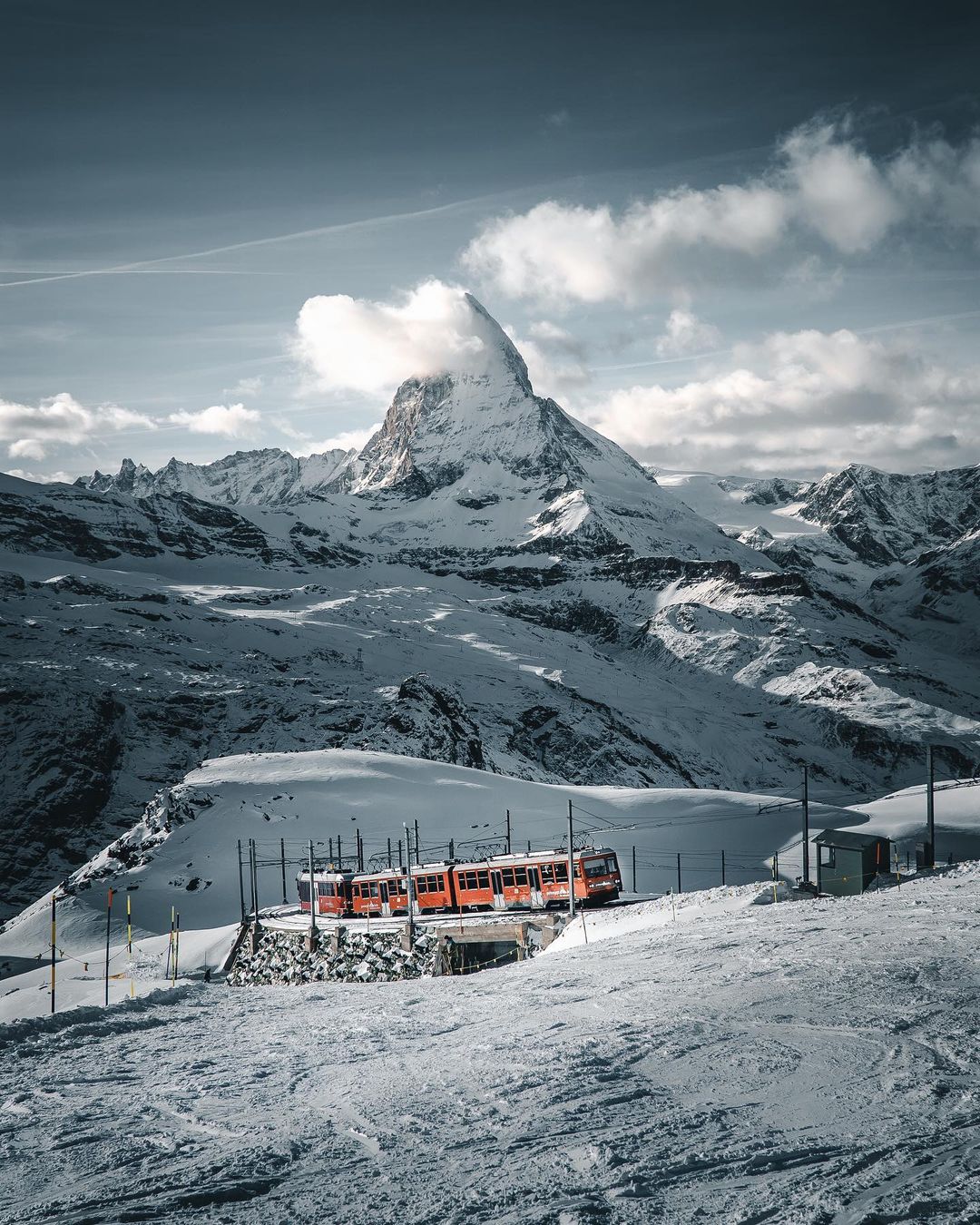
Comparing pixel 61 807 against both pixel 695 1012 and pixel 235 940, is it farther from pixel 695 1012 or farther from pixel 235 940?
pixel 695 1012

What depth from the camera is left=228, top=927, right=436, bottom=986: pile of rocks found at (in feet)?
154

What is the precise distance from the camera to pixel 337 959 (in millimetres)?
49062

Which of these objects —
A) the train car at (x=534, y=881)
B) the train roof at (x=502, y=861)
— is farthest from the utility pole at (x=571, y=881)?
the train roof at (x=502, y=861)

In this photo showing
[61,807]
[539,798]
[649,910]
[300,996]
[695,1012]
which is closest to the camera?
[695,1012]

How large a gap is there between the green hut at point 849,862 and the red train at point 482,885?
33.6 ft

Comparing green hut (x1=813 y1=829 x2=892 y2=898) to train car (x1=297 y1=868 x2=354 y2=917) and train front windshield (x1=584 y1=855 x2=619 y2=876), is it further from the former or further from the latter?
train car (x1=297 y1=868 x2=354 y2=917)

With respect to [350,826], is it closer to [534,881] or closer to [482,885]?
[482,885]

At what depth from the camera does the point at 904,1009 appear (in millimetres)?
17531

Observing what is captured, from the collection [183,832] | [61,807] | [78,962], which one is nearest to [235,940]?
[78,962]

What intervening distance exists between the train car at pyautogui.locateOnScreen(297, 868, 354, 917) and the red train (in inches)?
2.0

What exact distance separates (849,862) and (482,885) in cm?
1814

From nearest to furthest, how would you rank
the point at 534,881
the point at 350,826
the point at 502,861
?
the point at 534,881
the point at 502,861
the point at 350,826

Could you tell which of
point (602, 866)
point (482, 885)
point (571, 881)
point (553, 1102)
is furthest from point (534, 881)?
point (553, 1102)

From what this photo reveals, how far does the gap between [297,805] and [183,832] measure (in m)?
9.13
